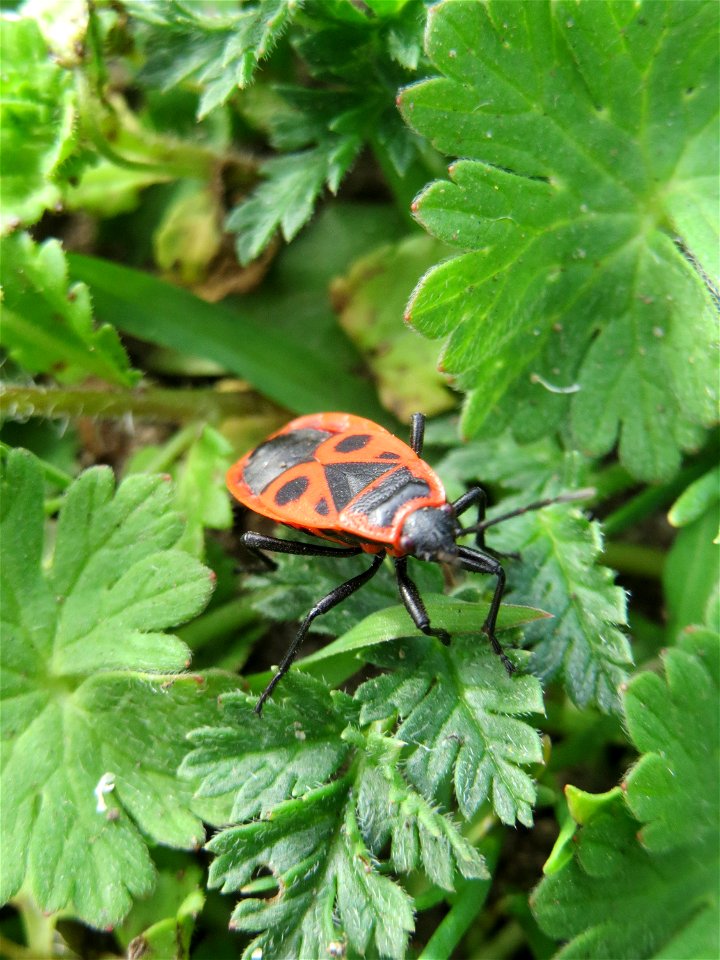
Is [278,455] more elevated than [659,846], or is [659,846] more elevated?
[659,846]

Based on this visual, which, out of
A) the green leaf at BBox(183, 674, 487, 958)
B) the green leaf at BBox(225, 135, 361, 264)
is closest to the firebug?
the green leaf at BBox(183, 674, 487, 958)

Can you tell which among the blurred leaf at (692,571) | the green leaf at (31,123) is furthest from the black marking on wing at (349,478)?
the green leaf at (31,123)

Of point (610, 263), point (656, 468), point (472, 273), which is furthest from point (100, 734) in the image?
point (610, 263)

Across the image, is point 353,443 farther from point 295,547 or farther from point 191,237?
point 191,237

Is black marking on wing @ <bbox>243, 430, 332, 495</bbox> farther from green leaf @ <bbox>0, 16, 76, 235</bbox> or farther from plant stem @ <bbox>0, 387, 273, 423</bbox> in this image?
green leaf @ <bbox>0, 16, 76, 235</bbox>

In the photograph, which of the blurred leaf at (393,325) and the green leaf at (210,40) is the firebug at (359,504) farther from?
the green leaf at (210,40)

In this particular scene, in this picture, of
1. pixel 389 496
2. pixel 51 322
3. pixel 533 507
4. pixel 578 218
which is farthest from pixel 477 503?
pixel 51 322

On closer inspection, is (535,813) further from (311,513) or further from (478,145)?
(478,145)
